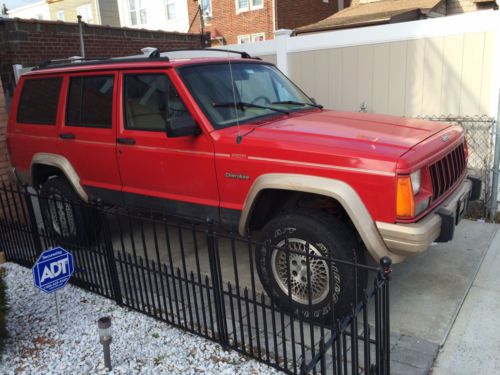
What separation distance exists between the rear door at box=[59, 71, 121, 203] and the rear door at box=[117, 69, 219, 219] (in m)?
0.15

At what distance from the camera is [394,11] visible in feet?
45.9

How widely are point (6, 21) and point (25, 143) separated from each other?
485 centimetres

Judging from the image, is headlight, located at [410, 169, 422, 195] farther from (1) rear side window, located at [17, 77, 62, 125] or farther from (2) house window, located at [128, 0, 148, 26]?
(2) house window, located at [128, 0, 148, 26]

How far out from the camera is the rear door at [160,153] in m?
3.99

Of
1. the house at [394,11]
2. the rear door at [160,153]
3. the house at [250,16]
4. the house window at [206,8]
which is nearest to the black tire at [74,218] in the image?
the rear door at [160,153]

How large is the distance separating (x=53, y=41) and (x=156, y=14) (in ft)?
45.2

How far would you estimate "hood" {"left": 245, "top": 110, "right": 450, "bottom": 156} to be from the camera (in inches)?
132

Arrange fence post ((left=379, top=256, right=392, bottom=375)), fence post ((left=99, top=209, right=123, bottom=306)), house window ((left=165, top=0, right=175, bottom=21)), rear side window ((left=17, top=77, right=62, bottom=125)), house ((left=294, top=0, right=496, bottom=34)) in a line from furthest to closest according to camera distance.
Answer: house window ((left=165, top=0, right=175, bottom=21))
house ((left=294, top=0, right=496, bottom=34))
rear side window ((left=17, top=77, right=62, bottom=125))
fence post ((left=99, top=209, right=123, bottom=306))
fence post ((left=379, top=256, right=392, bottom=375))

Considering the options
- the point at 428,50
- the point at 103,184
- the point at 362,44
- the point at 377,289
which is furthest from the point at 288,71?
the point at 377,289

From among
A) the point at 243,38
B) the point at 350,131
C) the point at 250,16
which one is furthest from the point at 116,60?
the point at 243,38

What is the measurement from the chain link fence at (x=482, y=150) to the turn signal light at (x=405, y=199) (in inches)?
128

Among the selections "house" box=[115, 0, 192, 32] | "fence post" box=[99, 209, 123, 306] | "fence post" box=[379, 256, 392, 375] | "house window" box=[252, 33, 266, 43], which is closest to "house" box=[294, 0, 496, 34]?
"house window" box=[252, 33, 266, 43]

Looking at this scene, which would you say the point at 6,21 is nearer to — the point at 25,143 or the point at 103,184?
the point at 25,143

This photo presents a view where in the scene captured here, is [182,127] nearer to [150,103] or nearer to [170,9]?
[150,103]
